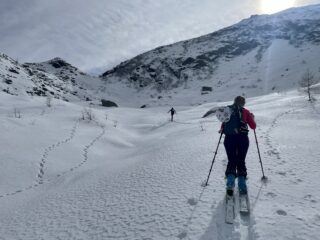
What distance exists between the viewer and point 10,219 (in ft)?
23.2

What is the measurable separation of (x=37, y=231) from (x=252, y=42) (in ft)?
365

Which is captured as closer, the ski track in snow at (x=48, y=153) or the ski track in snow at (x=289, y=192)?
the ski track in snow at (x=289, y=192)

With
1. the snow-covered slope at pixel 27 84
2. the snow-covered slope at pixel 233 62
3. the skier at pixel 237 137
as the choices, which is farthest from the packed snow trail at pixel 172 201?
the snow-covered slope at pixel 233 62

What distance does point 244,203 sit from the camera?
19.2 feet

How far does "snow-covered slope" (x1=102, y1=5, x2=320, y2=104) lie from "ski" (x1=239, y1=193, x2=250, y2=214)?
6346cm

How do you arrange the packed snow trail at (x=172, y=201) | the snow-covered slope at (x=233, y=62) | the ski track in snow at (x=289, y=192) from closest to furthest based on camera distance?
the ski track in snow at (x=289, y=192) < the packed snow trail at (x=172, y=201) < the snow-covered slope at (x=233, y=62)

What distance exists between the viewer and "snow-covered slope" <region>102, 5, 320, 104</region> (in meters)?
76.2

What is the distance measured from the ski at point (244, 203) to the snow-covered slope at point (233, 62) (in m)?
63.5

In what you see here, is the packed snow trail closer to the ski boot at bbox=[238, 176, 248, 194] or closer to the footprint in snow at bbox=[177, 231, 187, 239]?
the footprint in snow at bbox=[177, 231, 187, 239]

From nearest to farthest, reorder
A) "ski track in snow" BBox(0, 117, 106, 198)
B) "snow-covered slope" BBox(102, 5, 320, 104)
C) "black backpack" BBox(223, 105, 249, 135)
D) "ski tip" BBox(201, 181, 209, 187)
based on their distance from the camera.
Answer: "black backpack" BBox(223, 105, 249, 135), "ski tip" BBox(201, 181, 209, 187), "ski track in snow" BBox(0, 117, 106, 198), "snow-covered slope" BBox(102, 5, 320, 104)

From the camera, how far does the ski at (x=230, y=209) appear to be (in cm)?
536

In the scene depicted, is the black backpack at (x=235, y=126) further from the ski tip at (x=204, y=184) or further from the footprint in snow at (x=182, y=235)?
the footprint in snow at (x=182, y=235)

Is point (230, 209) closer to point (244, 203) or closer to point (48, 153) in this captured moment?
point (244, 203)

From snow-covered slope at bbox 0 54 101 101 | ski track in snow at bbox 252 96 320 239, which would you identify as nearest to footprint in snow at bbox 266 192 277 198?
ski track in snow at bbox 252 96 320 239
